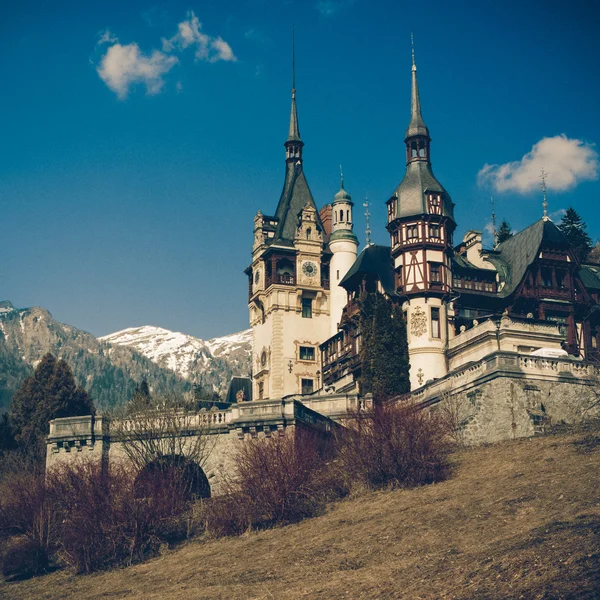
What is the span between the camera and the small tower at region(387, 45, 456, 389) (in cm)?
6569

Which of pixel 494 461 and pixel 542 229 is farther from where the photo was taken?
pixel 542 229

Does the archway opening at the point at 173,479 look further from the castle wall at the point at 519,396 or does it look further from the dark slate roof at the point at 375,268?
the dark slate roof at the point at 375,268

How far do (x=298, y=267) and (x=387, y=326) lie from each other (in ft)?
62.2

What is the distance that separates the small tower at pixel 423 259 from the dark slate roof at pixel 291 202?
52.5 ft

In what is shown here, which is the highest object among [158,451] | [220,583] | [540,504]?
[158,451]

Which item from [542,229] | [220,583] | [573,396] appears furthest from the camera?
[542,229]

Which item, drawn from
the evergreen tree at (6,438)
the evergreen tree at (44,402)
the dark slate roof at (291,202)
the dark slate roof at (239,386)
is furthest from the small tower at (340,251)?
the evergreen tree at (6,438)

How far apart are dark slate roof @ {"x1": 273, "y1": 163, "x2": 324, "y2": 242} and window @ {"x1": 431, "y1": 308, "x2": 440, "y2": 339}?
21025 millimetres

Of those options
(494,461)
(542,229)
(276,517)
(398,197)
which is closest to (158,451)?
(276,517)

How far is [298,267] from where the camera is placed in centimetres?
8369

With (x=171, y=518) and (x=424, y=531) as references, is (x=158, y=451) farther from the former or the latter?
(x=424, y=531)

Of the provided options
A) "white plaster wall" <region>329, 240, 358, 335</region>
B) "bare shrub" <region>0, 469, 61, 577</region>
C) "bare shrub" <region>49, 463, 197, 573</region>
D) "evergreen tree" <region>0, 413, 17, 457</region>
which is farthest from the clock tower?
"bare shrub" <region>49, 463, 197, 573</region>

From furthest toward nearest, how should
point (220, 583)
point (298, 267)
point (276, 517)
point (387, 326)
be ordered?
point (298, 267)
point (387, 326)
point (276, 517)
point (220, 583)

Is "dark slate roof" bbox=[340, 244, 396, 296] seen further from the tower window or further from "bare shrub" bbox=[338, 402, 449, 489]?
"bare shrub" bbox=[338, 402, 449, 489]
